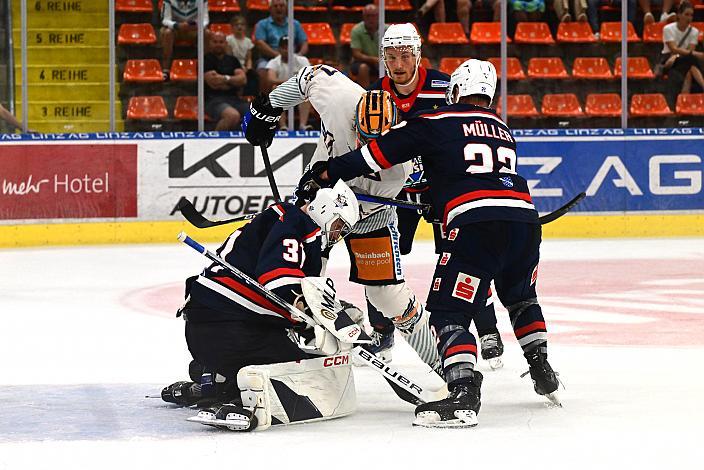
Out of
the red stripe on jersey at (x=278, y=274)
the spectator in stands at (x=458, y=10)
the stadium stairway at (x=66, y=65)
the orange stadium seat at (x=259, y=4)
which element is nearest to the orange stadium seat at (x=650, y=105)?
the spectator in stands at (x=458, y=10)

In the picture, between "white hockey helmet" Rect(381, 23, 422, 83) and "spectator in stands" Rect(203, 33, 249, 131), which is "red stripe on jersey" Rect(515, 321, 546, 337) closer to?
"white hockey helmet" Rect(381, 23, 422, 83)

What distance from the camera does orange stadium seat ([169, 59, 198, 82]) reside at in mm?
10211

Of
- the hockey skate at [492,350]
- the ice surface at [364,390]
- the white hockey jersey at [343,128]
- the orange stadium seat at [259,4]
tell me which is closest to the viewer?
the ice surface at [364,390]

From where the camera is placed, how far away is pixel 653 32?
36.2 ft

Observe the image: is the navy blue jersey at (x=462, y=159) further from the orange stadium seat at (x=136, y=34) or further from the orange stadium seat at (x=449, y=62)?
the orange stadium seat at (x=449, y=62)

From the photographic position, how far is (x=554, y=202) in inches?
414

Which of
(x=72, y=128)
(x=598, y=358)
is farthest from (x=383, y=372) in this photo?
(x=72, y=128)

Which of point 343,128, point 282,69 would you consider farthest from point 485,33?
point 343,128

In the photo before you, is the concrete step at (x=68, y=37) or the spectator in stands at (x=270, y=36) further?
the spectator in stands at (x=270, y=36)

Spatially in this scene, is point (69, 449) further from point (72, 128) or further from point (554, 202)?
point (554, 202)

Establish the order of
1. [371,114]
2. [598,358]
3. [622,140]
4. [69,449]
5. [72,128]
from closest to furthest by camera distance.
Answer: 1. [69,449]
2. [371,114]
3. [598,358]
4. [72,128]
5. [622,140]

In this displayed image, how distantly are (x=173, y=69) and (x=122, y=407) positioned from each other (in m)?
6.03

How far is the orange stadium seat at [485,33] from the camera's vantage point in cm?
1075

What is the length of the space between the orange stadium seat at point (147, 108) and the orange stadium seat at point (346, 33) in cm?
149
